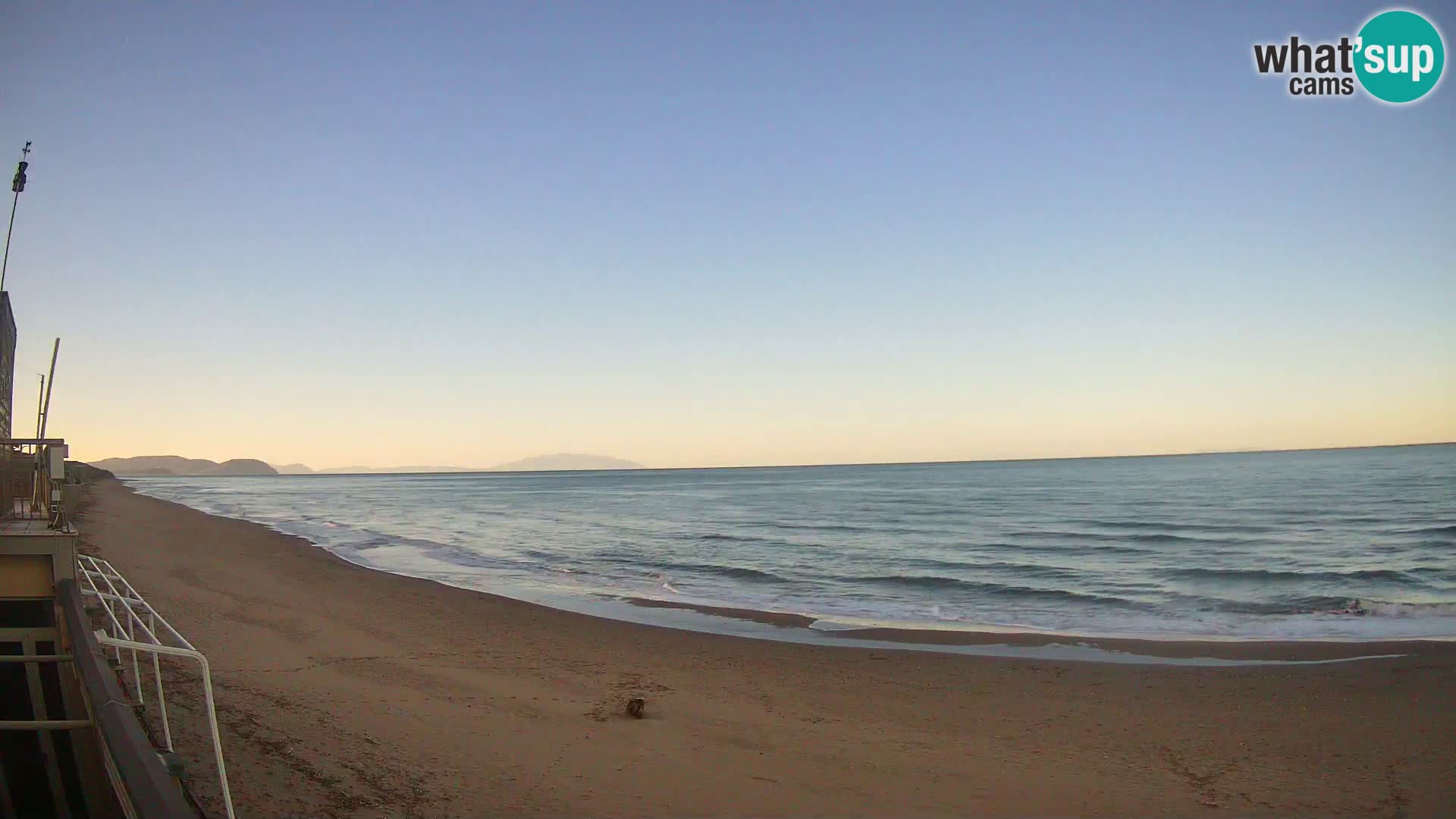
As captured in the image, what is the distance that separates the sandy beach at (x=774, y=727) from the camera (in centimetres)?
630

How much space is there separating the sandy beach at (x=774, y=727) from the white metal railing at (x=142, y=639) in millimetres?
410

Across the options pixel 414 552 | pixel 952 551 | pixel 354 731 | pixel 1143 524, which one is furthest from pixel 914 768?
pixel 1143 524

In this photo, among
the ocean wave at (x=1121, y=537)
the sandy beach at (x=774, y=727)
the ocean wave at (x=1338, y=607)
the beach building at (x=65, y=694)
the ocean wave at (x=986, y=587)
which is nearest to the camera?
the beach building at (x=65, y=694)

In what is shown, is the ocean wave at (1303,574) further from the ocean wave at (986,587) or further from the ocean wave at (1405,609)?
the ocean wave at (986,587)

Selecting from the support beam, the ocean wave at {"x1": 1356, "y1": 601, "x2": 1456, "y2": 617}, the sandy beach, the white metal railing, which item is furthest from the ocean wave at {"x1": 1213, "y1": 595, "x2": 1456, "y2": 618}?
the support beam

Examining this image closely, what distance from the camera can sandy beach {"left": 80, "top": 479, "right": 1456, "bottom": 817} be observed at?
20.7ft

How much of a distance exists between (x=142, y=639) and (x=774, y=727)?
880 cm

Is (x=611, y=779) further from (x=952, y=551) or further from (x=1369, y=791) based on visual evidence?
(x=952, y=551)

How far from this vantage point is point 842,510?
48.7 meters

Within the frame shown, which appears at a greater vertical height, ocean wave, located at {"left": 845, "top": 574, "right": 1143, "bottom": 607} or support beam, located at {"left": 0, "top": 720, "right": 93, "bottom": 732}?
support beam, located at {"left": 0, "top": 720, "right": 93, "bottom": 732}

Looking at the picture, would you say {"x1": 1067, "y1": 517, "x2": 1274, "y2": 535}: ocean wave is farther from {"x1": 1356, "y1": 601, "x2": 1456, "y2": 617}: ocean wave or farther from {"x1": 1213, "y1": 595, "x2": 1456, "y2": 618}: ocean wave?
{"x1": 1356, "y1": 601, "x2": 1456, "y2": 617}: ocean wave

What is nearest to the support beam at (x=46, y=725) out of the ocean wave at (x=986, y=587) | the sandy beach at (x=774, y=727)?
the sandy beach at (x=774, y=727)

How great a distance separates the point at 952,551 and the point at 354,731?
72.0 feet

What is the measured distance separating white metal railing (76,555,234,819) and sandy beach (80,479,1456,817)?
41 centimetres
